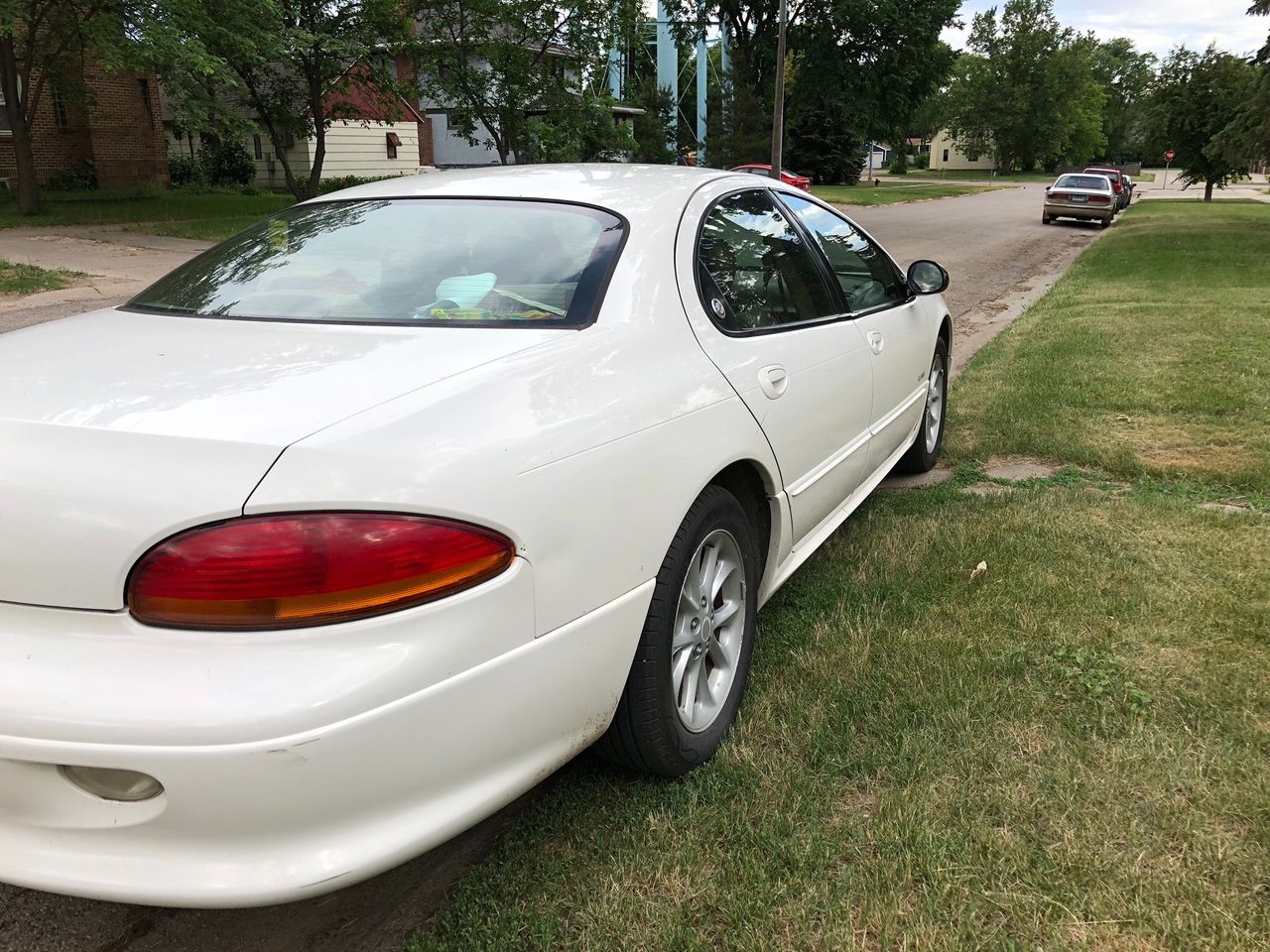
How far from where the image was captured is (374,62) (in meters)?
21.3

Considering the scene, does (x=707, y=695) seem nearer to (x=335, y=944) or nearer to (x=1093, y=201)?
(x=335, y=944)

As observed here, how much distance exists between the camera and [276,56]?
747 inches

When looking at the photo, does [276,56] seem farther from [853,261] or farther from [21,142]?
[853,261]

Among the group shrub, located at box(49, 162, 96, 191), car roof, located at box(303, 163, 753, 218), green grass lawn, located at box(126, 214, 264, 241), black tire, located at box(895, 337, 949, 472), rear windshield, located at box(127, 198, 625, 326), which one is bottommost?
black tire, located at box(895, 337, 949, 472)

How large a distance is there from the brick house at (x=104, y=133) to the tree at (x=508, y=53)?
10537 millimetres

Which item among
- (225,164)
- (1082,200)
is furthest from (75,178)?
(1082,200)

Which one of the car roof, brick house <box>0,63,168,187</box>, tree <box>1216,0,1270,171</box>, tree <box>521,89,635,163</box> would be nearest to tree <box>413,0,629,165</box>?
tree <box>521,89,635,163</box>

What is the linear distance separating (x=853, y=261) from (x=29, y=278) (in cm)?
1151

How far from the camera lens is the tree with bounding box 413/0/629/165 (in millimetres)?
19641

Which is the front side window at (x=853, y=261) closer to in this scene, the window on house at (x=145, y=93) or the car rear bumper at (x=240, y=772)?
the car rear bumper at (x=240, y=772)

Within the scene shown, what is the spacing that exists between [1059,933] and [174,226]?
66.0 feet

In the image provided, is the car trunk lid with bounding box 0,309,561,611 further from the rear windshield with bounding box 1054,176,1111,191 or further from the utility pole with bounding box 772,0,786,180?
the rear windshield with bounding box 1054,176,1111,191

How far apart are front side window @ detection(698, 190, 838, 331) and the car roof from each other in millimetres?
133

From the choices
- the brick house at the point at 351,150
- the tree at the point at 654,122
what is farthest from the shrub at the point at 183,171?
the tree at the point at 654,122
